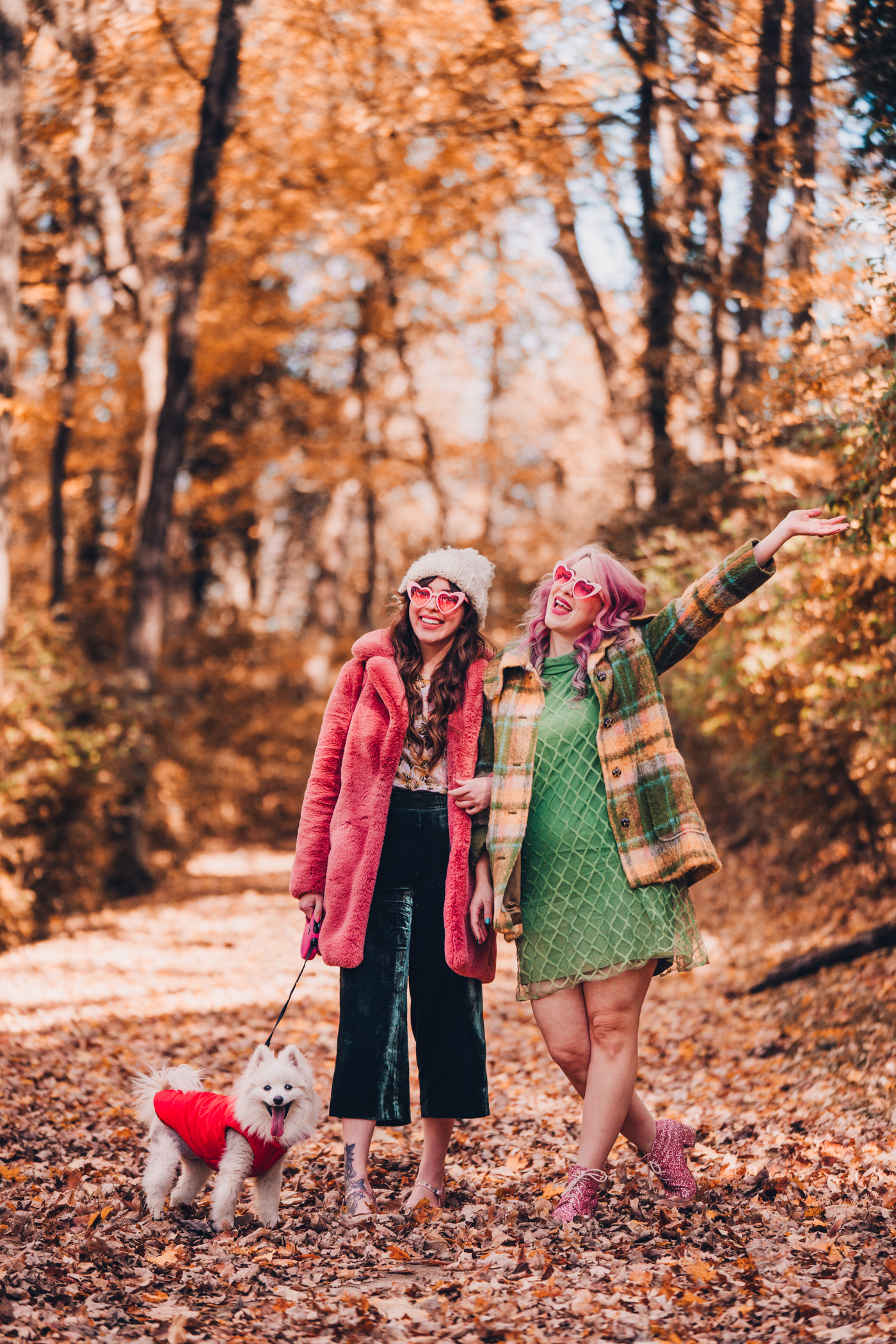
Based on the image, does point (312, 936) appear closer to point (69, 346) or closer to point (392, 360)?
point (69, 346)

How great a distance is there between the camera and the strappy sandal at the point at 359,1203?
148 inches

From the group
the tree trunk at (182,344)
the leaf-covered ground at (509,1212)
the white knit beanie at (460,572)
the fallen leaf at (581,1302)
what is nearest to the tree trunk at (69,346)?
the tree trunk at (182,344)

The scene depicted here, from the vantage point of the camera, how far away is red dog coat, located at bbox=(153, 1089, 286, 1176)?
11.9 feet

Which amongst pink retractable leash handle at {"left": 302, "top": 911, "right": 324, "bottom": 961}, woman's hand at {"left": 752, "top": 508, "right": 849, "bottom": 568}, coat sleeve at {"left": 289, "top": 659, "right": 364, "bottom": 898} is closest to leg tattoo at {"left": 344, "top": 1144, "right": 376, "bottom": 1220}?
pink retractable leash handle at {"left": 302, "top": 911, "right": 324, "bottom": 961}

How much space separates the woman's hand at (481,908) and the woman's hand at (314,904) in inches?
19.9

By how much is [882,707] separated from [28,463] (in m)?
18.8

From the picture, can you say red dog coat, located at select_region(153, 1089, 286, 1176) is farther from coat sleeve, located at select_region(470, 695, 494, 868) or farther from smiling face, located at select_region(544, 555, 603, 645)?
smiling face, located at select_region(544, 555, 603, 645)

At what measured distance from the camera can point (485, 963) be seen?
386cm

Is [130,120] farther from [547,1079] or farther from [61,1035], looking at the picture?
[547,1079]

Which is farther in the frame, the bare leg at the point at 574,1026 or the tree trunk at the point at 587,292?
the tree trunk at the point at 587,292

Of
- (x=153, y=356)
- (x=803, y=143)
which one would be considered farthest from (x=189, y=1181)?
(x=153, y=356)

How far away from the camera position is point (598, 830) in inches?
144

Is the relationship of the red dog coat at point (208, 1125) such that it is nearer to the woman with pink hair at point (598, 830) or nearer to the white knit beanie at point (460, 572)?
the woman with pink hair at point (598, 830)

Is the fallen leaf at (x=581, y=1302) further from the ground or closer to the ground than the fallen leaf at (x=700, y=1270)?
further from the ground
